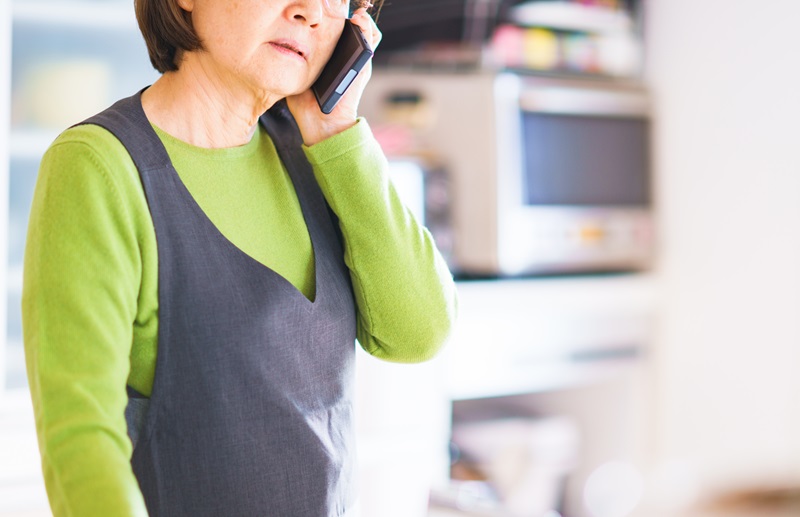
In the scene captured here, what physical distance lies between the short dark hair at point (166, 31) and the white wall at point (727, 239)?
172 centimetres

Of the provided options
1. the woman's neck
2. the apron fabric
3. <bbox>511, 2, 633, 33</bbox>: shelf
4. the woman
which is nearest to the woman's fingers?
the woman

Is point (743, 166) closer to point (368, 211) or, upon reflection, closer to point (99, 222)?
point (368, 211)

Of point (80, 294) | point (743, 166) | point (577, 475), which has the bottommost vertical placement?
point (577, 475)

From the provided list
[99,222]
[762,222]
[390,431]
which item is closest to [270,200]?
[99,222]

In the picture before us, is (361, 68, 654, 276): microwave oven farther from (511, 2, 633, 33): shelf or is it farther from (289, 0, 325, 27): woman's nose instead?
(289, 0, 325, 27): woman's nose

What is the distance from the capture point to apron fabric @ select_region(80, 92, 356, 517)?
0.69 meters

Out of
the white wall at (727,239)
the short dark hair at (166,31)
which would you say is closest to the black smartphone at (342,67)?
the short dark hair at (166,31)

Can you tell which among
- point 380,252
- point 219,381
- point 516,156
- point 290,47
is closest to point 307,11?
point 290,47

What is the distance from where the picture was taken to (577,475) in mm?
2270

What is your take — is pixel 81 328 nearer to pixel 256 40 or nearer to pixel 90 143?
pixel 90 143

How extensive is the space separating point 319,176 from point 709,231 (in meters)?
1.66

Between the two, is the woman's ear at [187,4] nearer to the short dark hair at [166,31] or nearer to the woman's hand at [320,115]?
the short dark hair at [166,31]

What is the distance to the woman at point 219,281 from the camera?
→ 62 centimetres

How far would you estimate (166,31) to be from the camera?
77 cm
